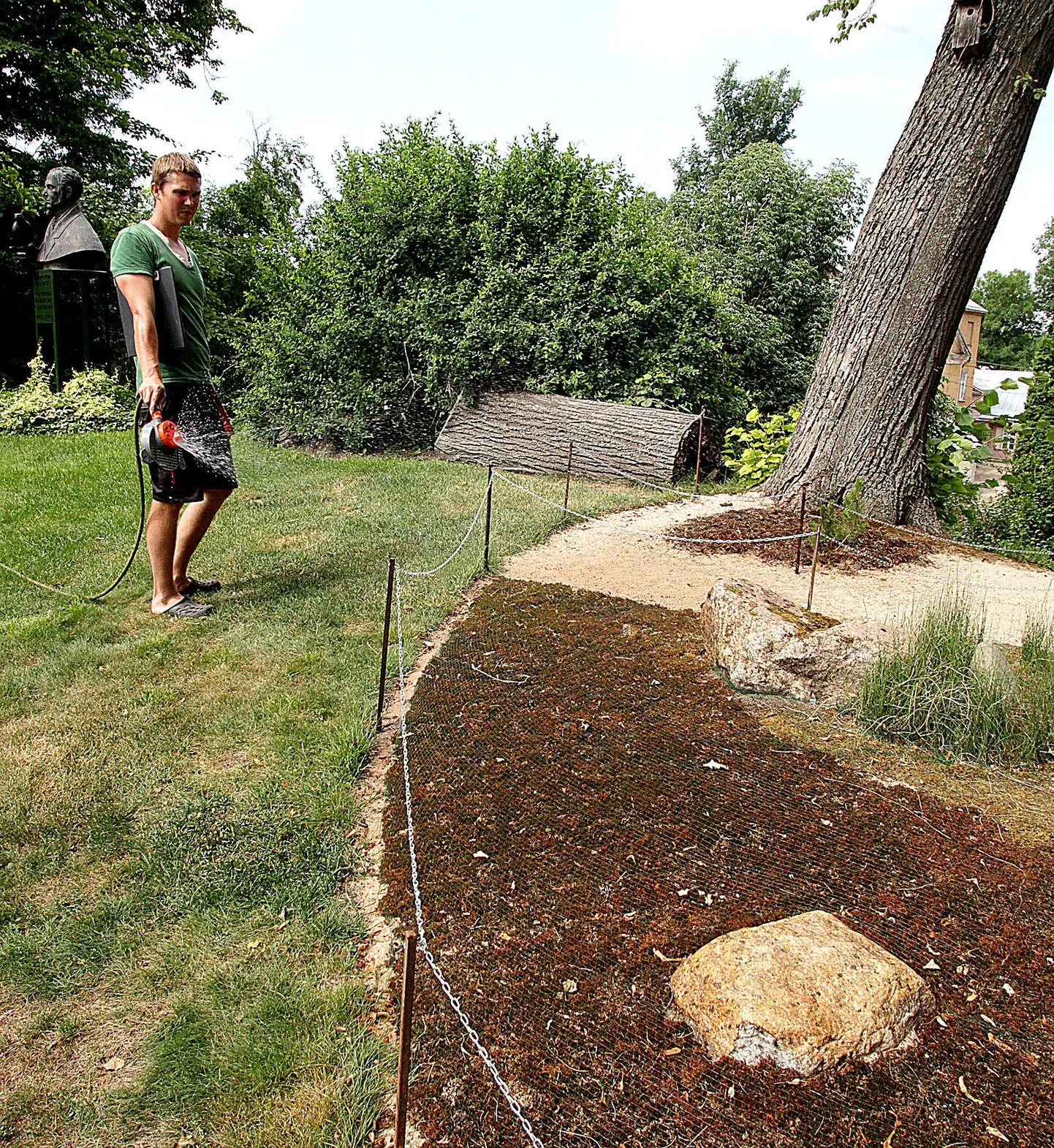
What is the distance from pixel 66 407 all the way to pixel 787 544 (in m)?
9.54

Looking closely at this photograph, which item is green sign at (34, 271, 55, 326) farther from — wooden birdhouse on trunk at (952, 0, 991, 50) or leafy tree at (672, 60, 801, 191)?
leafy tree at (672, 60, 801, 191)

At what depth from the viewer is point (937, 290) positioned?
6895mm

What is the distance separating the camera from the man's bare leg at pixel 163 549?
15.7 ft

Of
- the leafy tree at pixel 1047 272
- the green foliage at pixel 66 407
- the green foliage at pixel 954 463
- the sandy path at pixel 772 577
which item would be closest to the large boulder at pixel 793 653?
the sandy path at pixel 772 577

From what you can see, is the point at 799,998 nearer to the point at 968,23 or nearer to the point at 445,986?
the point at 445,986

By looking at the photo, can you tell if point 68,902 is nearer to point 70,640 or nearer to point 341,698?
point 341,698

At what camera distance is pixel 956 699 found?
3.49 meters

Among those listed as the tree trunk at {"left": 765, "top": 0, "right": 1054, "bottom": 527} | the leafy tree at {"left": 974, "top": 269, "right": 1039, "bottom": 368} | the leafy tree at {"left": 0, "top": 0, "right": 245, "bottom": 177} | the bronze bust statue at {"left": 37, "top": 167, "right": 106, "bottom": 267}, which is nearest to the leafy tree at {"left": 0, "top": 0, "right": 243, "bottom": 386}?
the leafy tree at {"left": 0, "top": 0, "right": 245, "bottom": 177}

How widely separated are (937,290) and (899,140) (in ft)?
4.08

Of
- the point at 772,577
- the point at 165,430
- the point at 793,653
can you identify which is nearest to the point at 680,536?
the point at 772,577

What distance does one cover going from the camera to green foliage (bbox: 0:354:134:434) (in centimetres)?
1144

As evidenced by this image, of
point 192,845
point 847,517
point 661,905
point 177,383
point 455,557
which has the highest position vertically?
point 177,383

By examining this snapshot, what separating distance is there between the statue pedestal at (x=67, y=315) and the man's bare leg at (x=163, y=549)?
905 centimetres

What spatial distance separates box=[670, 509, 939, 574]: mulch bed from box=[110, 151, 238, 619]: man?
310 cm
